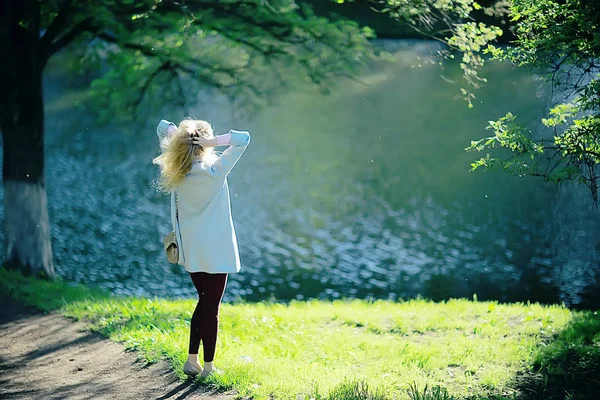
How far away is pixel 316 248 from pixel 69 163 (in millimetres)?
9896

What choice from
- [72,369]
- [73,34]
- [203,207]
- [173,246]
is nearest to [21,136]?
[73,34]

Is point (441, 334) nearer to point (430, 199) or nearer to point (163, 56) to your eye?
point (163, 56)

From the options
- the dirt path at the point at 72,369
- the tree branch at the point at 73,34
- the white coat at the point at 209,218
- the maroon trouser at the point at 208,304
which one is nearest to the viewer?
the white coat at the point at 209,218

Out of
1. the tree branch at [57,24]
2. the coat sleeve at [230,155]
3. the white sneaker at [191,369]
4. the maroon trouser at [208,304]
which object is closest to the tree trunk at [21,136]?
the tree branch at [57,24]

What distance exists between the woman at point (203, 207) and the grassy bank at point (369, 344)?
2.54ft

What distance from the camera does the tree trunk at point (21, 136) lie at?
10.3 metres

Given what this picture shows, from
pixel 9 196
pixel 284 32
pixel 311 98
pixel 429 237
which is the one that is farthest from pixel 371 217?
pixel 311 98

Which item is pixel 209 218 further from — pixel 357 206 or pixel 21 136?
pixel 357 206

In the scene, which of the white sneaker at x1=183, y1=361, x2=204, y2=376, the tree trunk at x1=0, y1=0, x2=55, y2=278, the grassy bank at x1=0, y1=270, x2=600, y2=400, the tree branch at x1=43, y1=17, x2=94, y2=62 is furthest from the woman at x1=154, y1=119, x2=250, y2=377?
the tree branch at x1=43, y1=17, x2=94, y2=62

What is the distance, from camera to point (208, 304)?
207 inches

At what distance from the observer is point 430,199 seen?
20234mm

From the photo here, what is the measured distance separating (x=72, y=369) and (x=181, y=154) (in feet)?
7.67

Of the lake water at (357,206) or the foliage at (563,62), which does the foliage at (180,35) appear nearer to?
the lake water at (357,206)

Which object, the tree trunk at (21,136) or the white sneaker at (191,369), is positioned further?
the tree trunk at (21,136)
